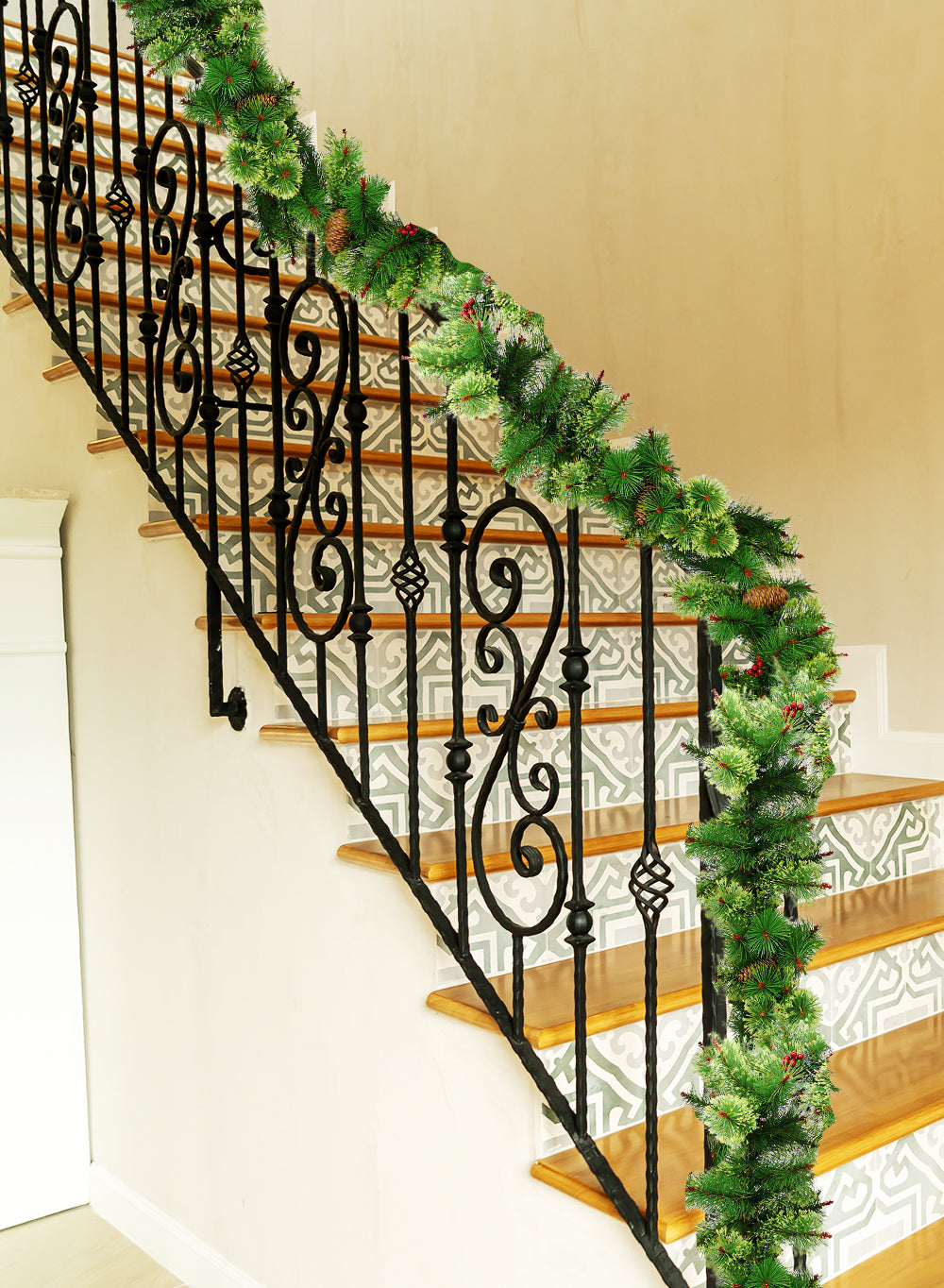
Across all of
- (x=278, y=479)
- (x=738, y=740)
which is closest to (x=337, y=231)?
(x=278, y=479)

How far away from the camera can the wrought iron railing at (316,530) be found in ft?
4.75

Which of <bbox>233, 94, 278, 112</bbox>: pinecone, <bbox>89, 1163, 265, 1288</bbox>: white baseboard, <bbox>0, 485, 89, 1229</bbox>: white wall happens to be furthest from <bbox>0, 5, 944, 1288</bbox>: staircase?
<bbox>89, 1163, 265, 1288</bbox>: white baseboard

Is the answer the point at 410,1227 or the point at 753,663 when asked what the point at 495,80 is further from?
the point at 410,1227

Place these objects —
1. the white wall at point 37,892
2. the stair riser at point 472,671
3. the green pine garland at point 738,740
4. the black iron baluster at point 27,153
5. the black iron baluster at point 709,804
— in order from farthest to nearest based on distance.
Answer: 1. the white wall at point 37,892
2. the black iron baluster at point 27,153
3. the stair riser at point 472,671
4. the black iron baluster at point 709,804
5. the green pine garland at point 738,740

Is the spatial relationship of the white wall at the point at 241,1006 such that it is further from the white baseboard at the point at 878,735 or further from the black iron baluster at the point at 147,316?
the white baseboard at the point at 878,735

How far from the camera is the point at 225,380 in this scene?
8.45 ft

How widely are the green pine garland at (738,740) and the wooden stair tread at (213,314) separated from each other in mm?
1050

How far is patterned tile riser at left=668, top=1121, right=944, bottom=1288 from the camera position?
1.57m

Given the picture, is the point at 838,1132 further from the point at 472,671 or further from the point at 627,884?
the point at 472,671

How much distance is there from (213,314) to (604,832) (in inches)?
60.8

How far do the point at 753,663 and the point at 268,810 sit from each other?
1.11 metres

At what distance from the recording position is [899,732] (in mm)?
2709

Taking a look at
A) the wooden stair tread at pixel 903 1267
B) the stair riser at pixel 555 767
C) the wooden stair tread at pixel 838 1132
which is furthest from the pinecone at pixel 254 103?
the wooden stair tread at pixel 903 1267

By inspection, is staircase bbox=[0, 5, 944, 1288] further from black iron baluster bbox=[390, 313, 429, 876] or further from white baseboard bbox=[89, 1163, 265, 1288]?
white baseboard bbox=[89, 1163, 265, 1288]
